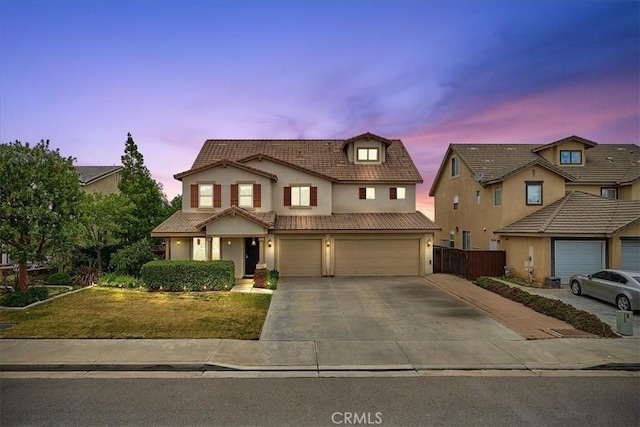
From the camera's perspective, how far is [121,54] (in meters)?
17.5

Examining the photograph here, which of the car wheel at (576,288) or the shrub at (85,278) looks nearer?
the car wheel at (576,288)

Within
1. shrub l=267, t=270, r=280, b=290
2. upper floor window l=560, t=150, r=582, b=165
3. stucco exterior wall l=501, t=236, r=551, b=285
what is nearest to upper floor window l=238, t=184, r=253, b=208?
shrub l=267, t=270, r=280, b=290

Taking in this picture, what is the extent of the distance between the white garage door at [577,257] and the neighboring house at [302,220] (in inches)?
265

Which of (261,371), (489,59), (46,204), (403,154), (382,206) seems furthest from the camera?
(403,154)

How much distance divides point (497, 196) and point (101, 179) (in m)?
33.6

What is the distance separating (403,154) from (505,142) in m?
10.3

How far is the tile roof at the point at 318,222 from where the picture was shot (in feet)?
64.9

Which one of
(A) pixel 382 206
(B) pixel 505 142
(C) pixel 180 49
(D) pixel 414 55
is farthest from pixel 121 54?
(B) pixel 505 142

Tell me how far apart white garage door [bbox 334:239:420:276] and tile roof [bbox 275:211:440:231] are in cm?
104

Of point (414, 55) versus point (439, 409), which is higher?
point (414, 55)

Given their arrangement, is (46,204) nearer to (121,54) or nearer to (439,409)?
(121,54)

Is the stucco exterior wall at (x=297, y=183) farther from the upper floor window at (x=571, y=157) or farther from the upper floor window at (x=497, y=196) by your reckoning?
the upper floor window at (x=571, y=157)

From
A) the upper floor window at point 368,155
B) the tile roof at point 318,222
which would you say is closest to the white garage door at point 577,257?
the tile roof at point 318,222

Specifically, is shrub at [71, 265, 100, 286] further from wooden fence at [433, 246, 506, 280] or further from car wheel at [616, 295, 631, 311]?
car wheel at [616, 295, 631, 311]
